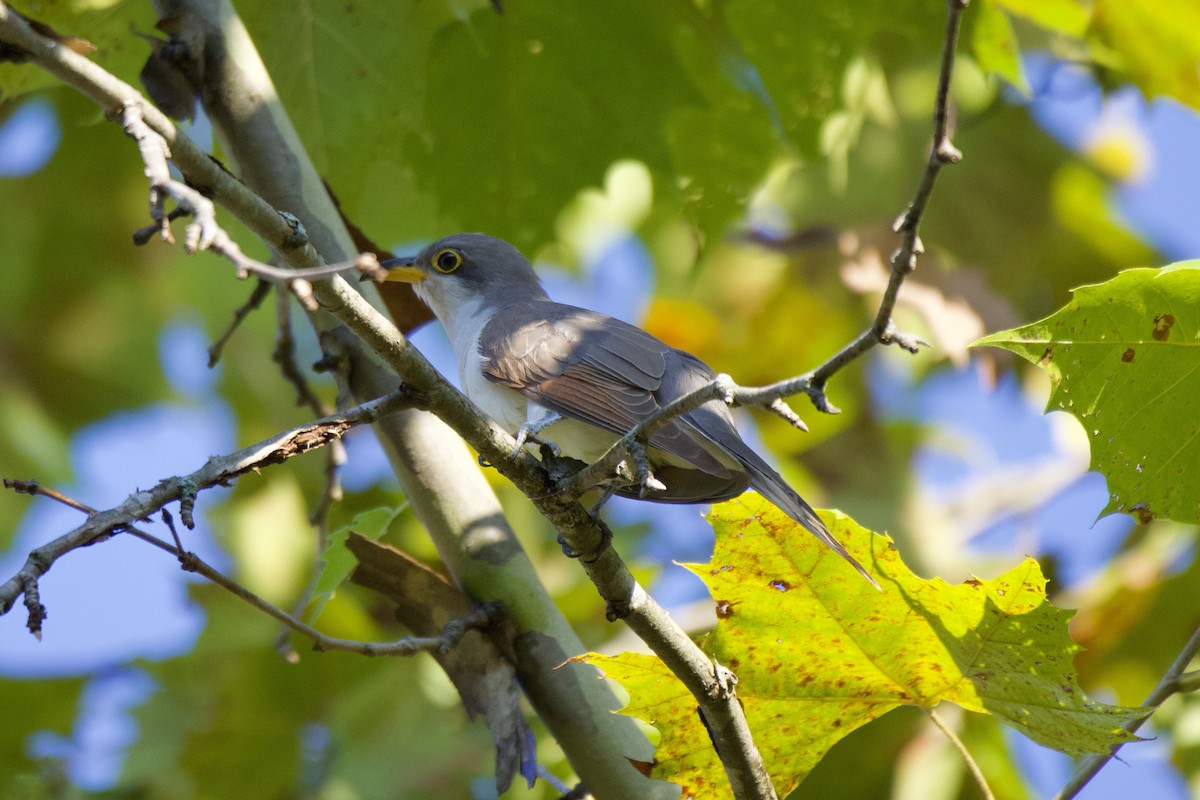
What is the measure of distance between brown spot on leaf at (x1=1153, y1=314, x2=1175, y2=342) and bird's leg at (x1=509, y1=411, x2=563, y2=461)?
137 cm

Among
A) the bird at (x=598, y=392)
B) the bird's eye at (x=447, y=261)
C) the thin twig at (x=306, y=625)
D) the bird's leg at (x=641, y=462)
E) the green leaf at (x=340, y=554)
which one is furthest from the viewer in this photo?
the bird's eye at (x=447, y=261)

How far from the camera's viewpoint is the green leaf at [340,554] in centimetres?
301

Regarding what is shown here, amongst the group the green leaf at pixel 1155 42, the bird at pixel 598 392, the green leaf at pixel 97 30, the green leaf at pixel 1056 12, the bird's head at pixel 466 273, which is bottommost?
the bird at pixel 598 392

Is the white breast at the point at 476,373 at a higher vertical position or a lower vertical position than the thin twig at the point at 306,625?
higher

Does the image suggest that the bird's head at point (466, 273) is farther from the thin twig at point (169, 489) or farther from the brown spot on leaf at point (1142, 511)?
the brown spot on leaf at point (1142, 511)

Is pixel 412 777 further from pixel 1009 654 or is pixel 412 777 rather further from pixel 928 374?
pixel 928 374

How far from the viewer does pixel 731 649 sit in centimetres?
280

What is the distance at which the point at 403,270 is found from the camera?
14.2 feet

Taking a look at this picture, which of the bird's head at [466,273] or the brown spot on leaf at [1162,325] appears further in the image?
the bird's head at [466,273]

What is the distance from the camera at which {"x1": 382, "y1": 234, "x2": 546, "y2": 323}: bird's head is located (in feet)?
15.2

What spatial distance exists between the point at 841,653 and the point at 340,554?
4.39ft

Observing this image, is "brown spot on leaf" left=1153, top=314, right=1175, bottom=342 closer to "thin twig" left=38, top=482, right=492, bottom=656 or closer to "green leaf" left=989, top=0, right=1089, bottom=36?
"thin twig" left=38, top=482, right=492, bottom=656

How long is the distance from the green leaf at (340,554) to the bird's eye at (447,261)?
5.30 feet

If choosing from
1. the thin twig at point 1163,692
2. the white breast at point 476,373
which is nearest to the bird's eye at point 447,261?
the white breast at point 476,373
